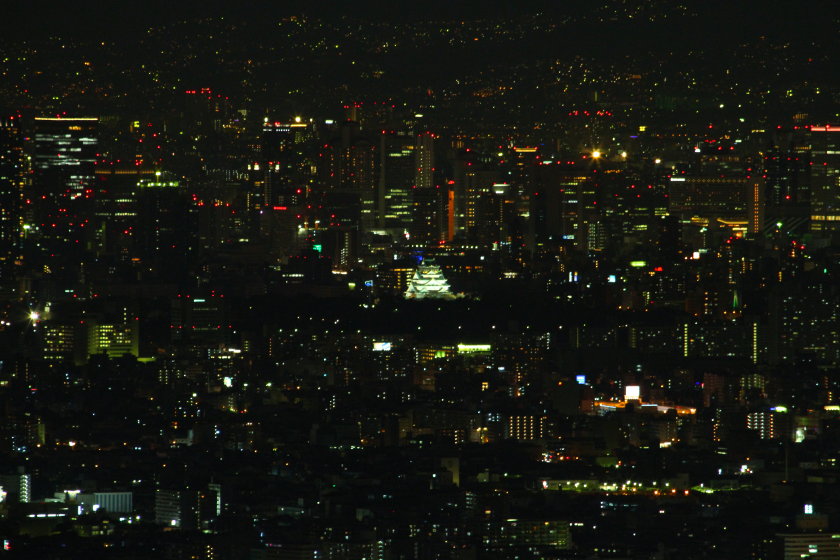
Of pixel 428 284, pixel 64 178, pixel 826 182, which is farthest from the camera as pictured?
pixel 826 182

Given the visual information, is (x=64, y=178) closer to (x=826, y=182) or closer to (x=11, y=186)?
(x=11, y=186)

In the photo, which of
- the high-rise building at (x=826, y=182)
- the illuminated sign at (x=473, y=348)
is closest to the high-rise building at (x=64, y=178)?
the illuminated sign at (x=473, y=348)

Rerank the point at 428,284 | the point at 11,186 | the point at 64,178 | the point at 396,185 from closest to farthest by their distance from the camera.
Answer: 1. the point at 428,284
2. the point at 11,186
3. the point at 64,178
4. the point at 396,185

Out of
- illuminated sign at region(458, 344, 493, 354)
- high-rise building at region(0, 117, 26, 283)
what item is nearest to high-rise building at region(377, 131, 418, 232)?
high-rise building at region(0, 117, 26, 283)

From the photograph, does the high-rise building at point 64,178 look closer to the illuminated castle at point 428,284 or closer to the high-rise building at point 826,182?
the illuminated castle at point 428,284

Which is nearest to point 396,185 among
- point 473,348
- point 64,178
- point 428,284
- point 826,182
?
point 64,178
